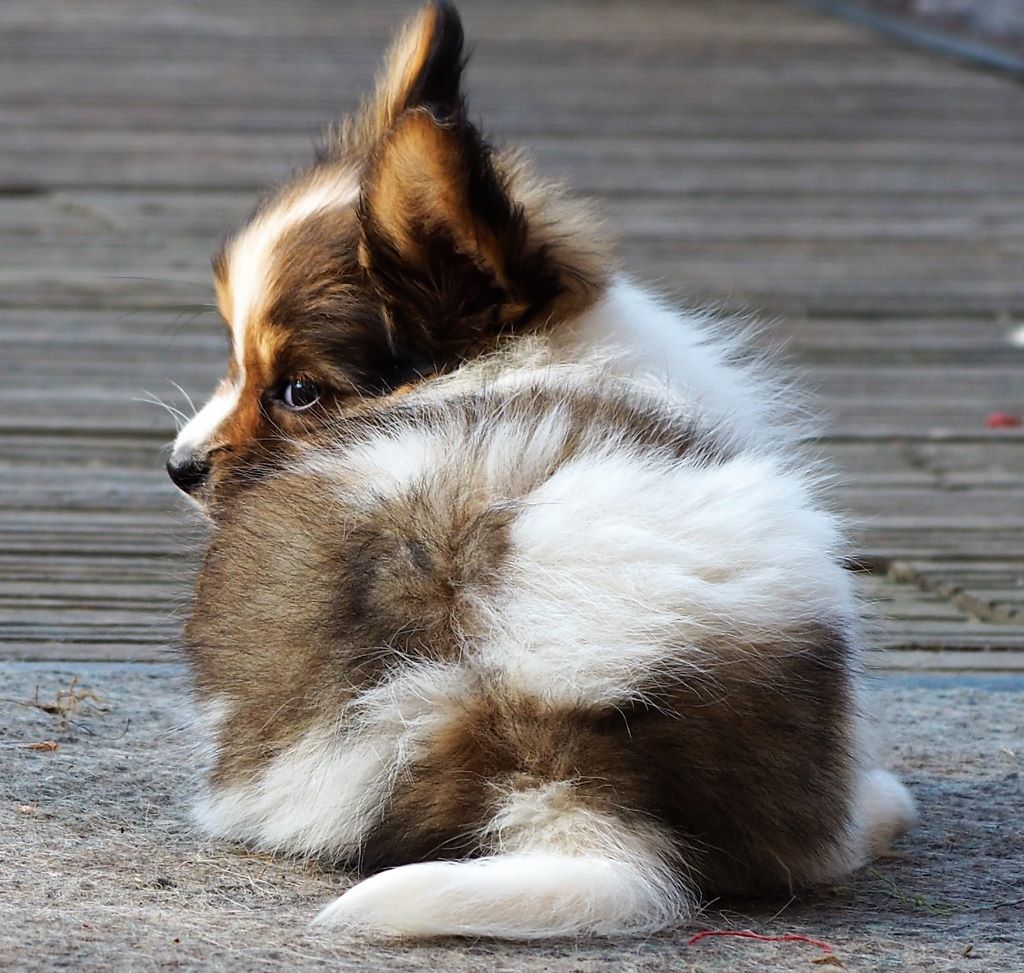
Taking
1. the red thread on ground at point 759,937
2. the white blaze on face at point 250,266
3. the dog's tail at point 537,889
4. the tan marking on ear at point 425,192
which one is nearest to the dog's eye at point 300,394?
the white blaze on face at point 250,266

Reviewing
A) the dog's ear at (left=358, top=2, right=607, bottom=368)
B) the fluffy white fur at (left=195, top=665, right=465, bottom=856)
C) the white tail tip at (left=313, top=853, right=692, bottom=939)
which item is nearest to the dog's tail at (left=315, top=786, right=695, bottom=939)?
the white tail tip at (left=313, top=853, right=692, bottom=939)

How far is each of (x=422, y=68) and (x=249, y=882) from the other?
1.59 metres

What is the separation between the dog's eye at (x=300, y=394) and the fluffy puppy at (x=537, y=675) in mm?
446

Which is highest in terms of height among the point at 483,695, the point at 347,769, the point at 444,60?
the point at 444,60

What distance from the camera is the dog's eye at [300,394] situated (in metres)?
2.99

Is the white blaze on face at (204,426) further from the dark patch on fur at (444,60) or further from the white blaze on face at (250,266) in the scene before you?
the dark patch on fur at (444,60)

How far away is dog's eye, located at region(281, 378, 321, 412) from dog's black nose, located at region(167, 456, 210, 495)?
0.20 metres

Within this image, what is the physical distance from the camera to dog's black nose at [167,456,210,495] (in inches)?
122

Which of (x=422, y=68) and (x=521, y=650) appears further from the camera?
(x=422, y=68)

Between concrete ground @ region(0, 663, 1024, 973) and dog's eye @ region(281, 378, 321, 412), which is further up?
dog's eye @ region(281, 378, 321, 412)

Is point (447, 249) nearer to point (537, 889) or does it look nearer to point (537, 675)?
point (537, 675)

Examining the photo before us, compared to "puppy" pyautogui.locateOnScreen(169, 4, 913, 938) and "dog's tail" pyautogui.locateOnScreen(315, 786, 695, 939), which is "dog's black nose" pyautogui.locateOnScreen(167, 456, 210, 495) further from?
"dog's tail" pyautogui.locateOnScreen(315, 786, 695, 939)

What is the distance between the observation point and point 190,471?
311 centimetres

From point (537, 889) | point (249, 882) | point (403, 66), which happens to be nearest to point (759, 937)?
point (537, 889)
